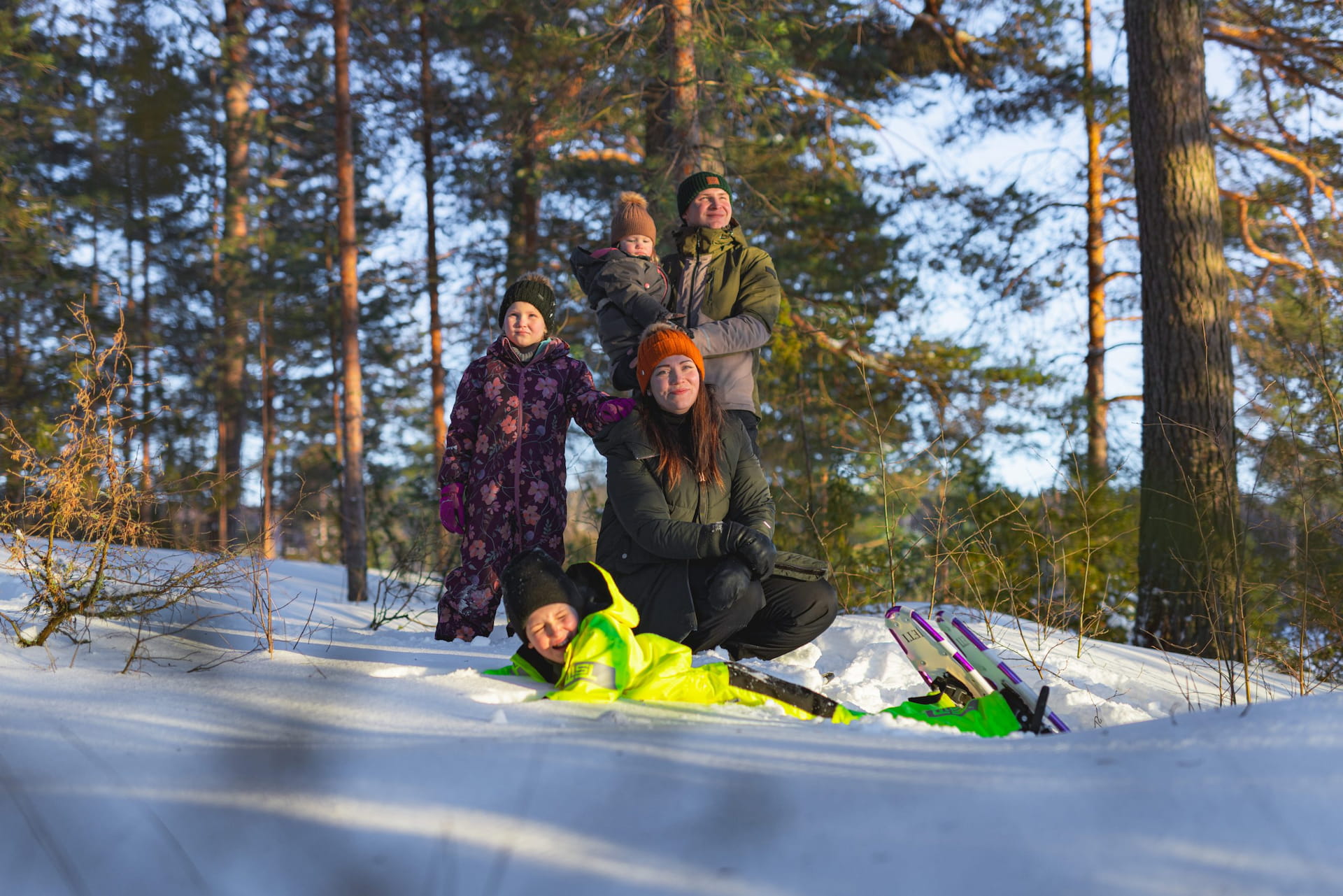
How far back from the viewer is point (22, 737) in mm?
2012

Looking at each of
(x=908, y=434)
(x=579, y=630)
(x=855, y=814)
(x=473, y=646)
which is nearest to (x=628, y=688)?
(x=579, y=630)

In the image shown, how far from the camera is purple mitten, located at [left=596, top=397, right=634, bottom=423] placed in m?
3.42

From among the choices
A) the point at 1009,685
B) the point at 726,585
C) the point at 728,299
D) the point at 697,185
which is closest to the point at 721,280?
the point at 728,299

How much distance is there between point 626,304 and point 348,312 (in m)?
7.39

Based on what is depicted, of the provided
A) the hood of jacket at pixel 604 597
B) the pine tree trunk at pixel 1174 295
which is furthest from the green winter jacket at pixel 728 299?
the pine tree trunk at pixel 1174 295

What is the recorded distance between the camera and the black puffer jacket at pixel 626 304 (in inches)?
147

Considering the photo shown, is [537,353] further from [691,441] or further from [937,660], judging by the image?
[937,660]

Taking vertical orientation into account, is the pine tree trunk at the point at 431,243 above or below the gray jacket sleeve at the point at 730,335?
above

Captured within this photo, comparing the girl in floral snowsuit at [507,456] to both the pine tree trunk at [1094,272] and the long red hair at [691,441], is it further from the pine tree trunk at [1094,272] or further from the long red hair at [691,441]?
the pine tree trunk at [1094,272]

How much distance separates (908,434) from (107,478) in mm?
9519

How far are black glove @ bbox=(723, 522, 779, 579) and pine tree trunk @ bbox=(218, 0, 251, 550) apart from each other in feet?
35.5

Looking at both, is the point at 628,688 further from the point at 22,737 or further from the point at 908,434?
the point at 908,434

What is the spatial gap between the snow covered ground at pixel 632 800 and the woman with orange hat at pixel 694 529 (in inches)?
25.9

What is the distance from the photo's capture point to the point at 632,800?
5.40 ft
